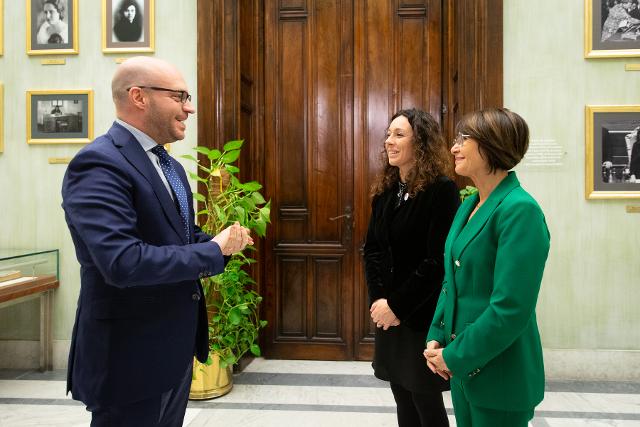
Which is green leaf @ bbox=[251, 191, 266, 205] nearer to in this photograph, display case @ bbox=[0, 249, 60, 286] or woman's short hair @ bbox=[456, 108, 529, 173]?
display case @ bbox=[0, 249, 60, 286]

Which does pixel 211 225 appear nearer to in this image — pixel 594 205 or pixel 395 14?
pixel 395 14

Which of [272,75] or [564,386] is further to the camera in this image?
[272,75]

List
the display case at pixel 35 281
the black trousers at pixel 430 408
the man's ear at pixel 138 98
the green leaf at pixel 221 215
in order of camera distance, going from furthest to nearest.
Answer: the display case at pixel 35 281 → the green leaf at pixel 221 215 → the black trousers at pixel 430 408 → the man's ear at pixel 138 98

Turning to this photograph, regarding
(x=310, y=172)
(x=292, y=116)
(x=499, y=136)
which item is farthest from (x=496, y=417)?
(x=292, y=116)

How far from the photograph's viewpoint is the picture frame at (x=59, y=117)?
150 inches

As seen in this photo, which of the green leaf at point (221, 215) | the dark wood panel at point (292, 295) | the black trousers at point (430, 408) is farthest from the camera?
the dark wood panel at point (292, 295)

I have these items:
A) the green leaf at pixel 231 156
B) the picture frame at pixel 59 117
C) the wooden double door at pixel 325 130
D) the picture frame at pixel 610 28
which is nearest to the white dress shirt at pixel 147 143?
the green leaf at pixel 231 156

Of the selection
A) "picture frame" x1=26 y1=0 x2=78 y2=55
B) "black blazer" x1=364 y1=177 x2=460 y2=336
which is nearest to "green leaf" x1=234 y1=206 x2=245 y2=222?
"black blazer" x1=364 y1=177 x2=460 y2=336

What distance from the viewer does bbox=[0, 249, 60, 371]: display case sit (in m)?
3.32

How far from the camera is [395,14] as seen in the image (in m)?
4.06

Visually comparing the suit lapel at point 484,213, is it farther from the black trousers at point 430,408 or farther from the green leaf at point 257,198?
the green leaf at point 257,198

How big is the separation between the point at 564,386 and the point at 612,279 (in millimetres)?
834

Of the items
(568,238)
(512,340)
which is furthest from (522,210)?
(568,238)

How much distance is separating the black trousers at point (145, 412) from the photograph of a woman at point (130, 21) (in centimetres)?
313
